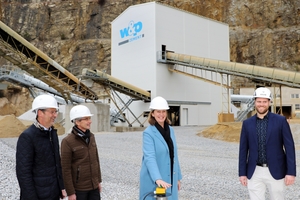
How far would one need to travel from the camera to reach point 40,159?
3049 mm

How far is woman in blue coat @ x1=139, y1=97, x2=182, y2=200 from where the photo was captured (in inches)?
129

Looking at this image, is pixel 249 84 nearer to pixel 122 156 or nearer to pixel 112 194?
pixel 122 156

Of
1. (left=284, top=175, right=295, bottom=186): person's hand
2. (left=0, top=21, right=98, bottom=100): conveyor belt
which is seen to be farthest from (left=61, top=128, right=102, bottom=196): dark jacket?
(left=0, top=21, right=98, bottom=100): conveyor belt

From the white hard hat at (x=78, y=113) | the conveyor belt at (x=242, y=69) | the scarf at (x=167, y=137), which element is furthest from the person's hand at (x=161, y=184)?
the conveyor belt at (x=242, y=69)

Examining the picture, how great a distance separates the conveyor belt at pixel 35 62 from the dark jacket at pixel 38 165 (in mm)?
18325

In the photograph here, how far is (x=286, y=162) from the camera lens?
348 centimetres

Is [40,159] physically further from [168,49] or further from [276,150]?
[168,49]

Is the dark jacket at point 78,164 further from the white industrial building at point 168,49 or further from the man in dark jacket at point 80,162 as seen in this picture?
the white industrial building at point 168,49

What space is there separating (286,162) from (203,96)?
27819 mm

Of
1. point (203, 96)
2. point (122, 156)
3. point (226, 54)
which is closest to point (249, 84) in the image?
point (226, 54)

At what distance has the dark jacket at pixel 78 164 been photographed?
345 centimetres

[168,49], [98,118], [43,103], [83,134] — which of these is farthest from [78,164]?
[168,49]

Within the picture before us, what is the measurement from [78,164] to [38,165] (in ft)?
1.90

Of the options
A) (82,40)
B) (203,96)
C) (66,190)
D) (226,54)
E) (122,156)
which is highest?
(82,40)
